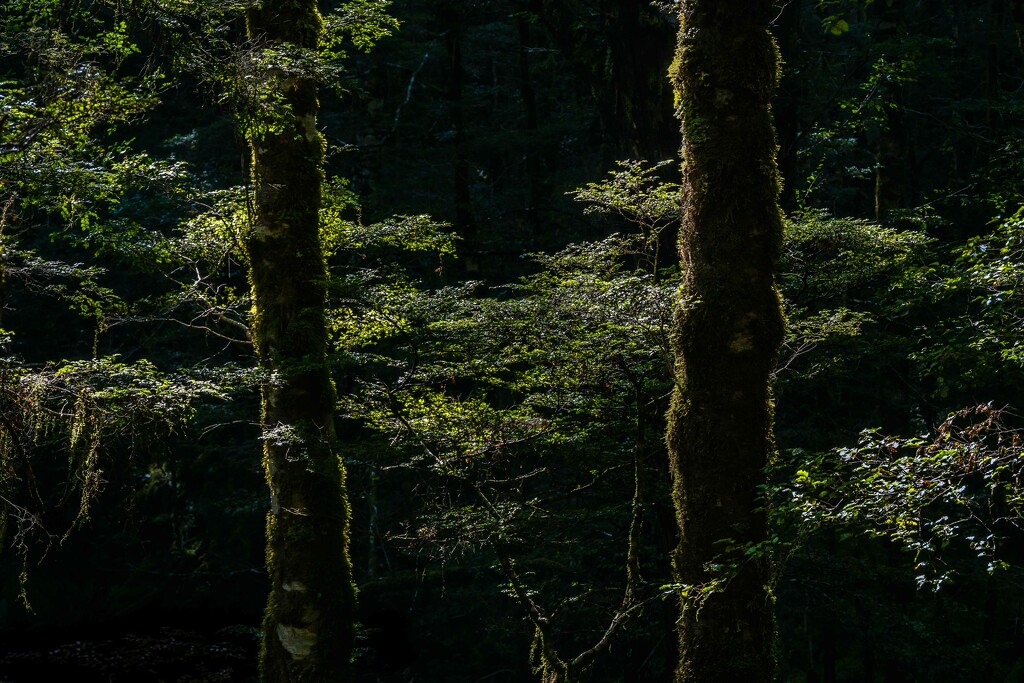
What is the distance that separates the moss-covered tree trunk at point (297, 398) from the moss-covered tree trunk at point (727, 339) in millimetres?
2956

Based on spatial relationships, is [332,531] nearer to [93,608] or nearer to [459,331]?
[459,331]

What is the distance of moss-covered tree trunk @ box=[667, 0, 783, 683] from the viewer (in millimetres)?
4676

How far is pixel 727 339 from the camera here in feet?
15.5

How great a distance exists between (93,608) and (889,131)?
536 inches

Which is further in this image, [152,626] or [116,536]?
[116,536]

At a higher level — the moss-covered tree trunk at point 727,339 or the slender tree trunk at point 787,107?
the slender tree trunk at point 787,107

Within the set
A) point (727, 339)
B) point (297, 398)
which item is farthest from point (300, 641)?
point (727, 339)

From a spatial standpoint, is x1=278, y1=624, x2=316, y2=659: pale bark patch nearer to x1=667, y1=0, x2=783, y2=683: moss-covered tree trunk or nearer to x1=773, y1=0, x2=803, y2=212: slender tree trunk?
x1=667, y1=0, x2=783, y2=683: moss-covered tree trunk

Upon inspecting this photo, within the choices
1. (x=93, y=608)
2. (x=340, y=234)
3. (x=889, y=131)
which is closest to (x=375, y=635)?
(x=93, y=608)

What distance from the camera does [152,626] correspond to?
11.5 m

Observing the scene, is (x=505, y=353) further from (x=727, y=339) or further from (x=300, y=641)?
(x=300, y=641)

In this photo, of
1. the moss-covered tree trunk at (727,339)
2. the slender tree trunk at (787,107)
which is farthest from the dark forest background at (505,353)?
the moss-covered tree trunk at (727,339)

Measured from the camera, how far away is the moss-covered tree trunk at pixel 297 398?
6.42 meters

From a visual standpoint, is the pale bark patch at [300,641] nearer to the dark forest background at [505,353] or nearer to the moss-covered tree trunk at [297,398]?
the moss-covered tree trunk at [297,398]
